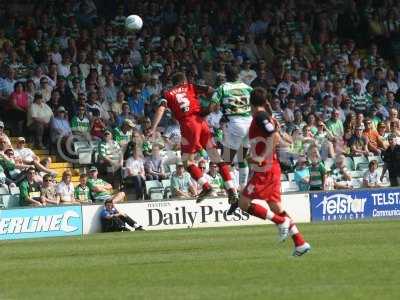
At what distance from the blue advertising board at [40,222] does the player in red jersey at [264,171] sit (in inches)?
377

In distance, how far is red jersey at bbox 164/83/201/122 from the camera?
1884 cm

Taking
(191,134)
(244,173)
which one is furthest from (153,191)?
(191,134)

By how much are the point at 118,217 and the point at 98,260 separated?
30.6 feet

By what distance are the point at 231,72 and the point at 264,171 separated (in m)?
15.9

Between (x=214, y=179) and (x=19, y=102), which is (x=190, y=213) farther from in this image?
(x=19, y=102)

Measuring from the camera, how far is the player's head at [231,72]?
30.1 meters

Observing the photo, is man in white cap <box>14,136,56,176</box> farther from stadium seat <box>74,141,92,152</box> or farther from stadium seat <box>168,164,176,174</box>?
stadium seat <box>168,164,176,174</box>

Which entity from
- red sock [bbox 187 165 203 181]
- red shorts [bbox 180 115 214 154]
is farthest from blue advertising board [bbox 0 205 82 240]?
red sock [bbox 187 165 203 181]

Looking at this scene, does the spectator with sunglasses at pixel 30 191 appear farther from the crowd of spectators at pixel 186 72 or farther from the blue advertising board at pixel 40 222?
the blue advertising board at pixel 40 222

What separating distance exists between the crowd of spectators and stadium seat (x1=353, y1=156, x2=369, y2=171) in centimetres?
20

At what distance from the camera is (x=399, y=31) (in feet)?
116

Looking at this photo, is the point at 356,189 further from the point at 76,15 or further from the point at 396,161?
the point at 76,15

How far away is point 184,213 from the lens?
25609 mm

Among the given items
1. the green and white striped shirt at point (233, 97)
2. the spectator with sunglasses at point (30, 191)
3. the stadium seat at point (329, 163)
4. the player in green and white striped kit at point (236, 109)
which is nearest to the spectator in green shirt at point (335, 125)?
the stadium seat at point (329, 163)
